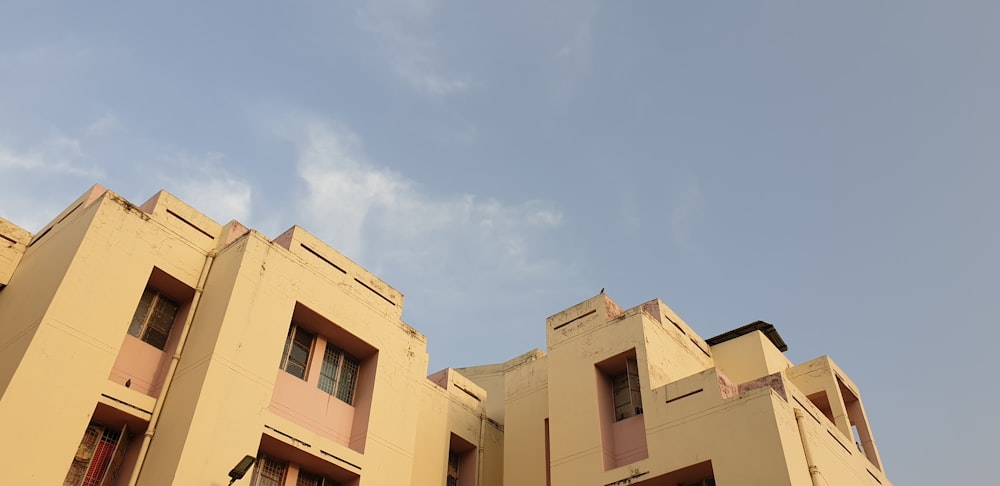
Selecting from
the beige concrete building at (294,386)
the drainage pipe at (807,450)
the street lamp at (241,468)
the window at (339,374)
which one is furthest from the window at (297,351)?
the drainage pipe at (807,450)

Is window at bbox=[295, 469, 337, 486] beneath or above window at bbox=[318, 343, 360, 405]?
beneath

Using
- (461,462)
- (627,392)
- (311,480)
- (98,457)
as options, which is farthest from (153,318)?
(627,392)

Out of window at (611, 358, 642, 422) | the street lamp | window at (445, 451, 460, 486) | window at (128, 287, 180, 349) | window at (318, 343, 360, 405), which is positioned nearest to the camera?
the street lamp

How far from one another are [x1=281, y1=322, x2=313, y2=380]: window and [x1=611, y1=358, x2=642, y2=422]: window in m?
8.02

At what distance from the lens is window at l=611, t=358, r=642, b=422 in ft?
69.4

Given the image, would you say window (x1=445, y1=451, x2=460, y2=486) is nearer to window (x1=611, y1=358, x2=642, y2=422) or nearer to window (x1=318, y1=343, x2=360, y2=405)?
window (x1=318, y1=343, x2=360, y2=405)

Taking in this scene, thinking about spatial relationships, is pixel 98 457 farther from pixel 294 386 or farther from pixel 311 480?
pixel 311 480

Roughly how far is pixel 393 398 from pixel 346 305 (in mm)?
2620

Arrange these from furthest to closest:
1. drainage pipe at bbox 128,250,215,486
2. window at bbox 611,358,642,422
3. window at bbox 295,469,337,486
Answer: window at bbox 611,358,642,422
window at bbox 295,469,337,486
drainage pipe at bbox 128,250,215,486

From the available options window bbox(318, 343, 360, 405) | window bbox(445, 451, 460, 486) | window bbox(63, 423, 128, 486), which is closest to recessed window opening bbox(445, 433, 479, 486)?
window bbox(445, 451, 460, 486)

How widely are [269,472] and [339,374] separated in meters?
3.19

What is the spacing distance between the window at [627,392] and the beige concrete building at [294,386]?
5 cm

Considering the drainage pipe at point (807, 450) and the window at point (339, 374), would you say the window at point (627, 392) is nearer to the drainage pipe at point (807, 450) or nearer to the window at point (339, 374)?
the drainage pipe at point (807, 450)

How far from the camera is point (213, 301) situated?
58.3 ft
